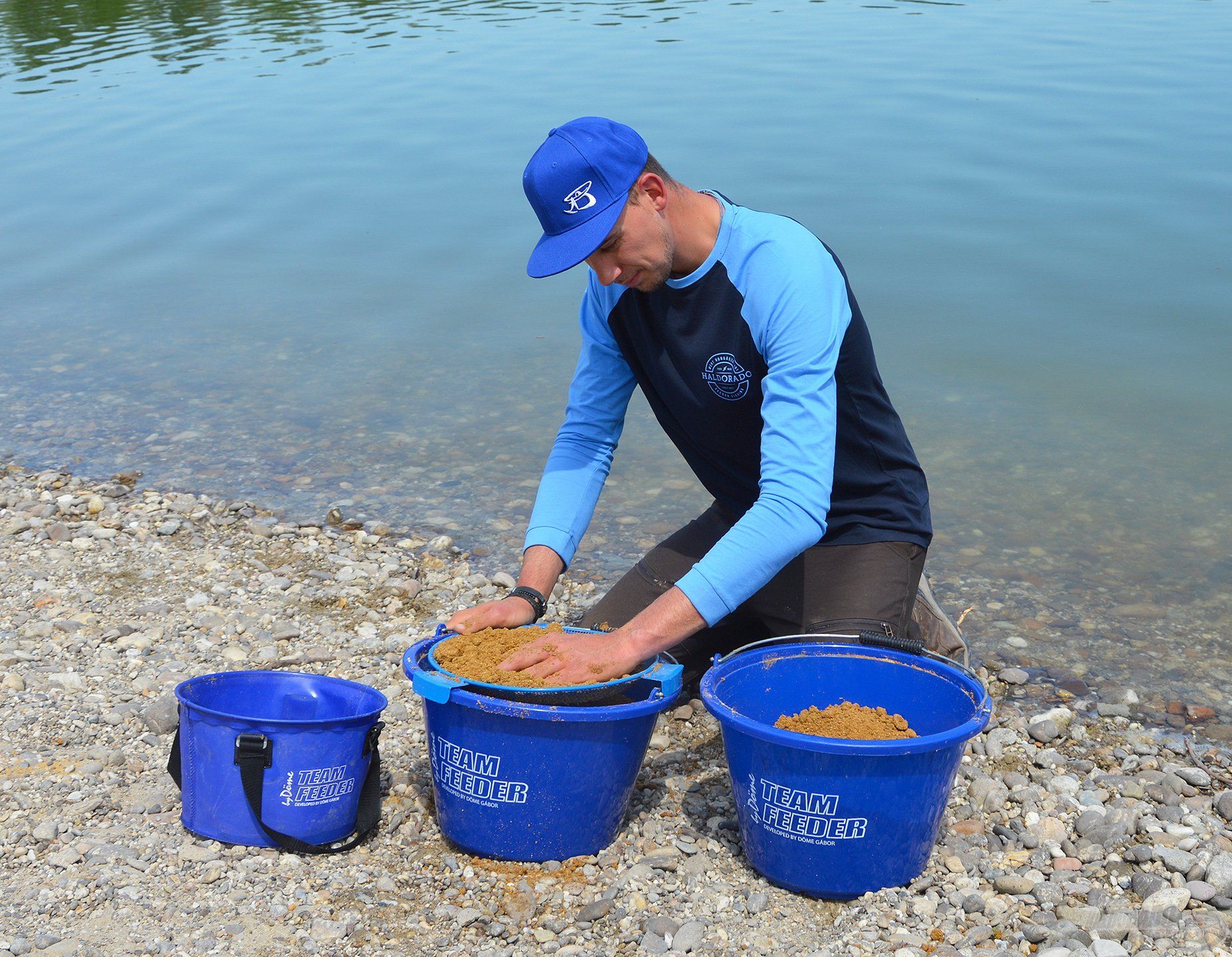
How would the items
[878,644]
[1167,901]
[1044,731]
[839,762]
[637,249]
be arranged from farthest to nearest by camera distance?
[1044,731], [878,644], [637,249], [1167,901], [839,762]

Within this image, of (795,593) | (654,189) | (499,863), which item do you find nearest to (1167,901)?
(795,593)

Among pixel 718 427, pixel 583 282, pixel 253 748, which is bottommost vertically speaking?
pixel 583 282

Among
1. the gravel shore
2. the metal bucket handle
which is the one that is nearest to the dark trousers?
the metal bucket handle

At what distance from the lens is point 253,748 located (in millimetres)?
2961

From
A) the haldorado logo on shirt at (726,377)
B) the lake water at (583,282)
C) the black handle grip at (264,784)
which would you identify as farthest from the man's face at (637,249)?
the lake water at (583,282)

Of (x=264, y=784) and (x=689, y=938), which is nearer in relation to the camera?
(x=689, y=938)

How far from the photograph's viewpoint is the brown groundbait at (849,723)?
2.97 m

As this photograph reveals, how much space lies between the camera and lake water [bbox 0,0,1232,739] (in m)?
5.97

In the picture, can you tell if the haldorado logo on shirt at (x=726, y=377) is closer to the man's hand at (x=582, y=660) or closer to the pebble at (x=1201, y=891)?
the man's hand at (x=582, y=660)

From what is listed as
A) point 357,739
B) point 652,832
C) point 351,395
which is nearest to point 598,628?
point 652,832

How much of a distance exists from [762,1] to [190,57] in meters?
9.95

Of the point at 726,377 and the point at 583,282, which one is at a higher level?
the point at 726,377

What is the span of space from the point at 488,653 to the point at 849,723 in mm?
895

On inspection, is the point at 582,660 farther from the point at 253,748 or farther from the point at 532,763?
the point at 253,748
